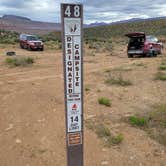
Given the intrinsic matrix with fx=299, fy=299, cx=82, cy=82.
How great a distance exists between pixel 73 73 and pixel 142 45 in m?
17.5

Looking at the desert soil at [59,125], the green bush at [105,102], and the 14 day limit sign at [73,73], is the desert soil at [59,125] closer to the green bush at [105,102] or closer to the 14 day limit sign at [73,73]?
the green bush at [105,102]

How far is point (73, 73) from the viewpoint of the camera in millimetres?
2771

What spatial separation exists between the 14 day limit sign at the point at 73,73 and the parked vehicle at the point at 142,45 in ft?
55.2

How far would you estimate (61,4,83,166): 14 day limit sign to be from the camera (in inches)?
104

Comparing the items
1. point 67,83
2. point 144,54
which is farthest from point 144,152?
point 144,54

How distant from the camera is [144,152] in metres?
4.82

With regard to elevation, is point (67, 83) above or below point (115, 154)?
above

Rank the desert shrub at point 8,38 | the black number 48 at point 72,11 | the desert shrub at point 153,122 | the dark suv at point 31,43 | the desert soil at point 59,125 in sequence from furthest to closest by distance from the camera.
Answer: the desert shrub at point 8,38 → the dark suv at point 31,43 → the desert shrub at point 153,122 → the desert soil at point 59,125 → the black number 48 at point 72,11

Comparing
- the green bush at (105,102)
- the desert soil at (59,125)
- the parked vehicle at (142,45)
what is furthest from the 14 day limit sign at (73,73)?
the parked vehicle at (142,45)

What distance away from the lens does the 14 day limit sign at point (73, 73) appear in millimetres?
2652

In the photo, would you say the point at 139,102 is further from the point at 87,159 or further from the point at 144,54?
the point at 144,54

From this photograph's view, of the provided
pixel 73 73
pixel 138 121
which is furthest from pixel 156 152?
pixel 73 73

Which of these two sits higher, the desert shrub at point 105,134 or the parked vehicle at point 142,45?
the parked vehicle at point 142,45

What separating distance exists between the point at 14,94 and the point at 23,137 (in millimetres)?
3123
